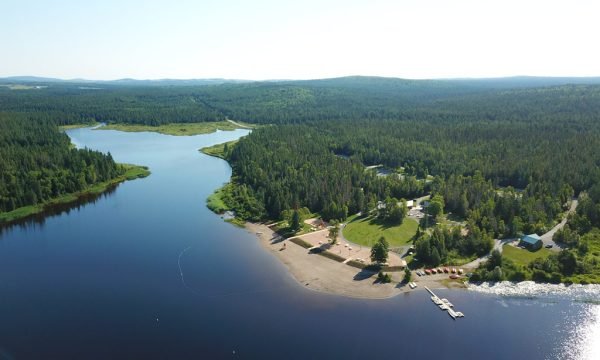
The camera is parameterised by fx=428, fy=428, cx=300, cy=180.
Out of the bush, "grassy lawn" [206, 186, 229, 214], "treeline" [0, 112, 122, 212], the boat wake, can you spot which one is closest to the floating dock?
the boat wake

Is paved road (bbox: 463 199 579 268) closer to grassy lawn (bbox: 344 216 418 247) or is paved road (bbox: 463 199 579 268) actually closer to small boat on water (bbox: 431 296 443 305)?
small boat on water (bbox: 431 296 443 305)

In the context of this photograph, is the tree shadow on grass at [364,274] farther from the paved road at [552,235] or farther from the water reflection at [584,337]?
the paved road at [552,235]

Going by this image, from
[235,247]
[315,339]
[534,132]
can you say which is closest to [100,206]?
[235,247]

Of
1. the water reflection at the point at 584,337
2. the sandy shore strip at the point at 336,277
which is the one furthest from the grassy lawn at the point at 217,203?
the water reflection at the point at 584,337

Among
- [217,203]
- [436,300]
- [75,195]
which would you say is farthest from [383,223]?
[75,195]

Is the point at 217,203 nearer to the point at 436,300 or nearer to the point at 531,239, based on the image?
the point at 436,300
